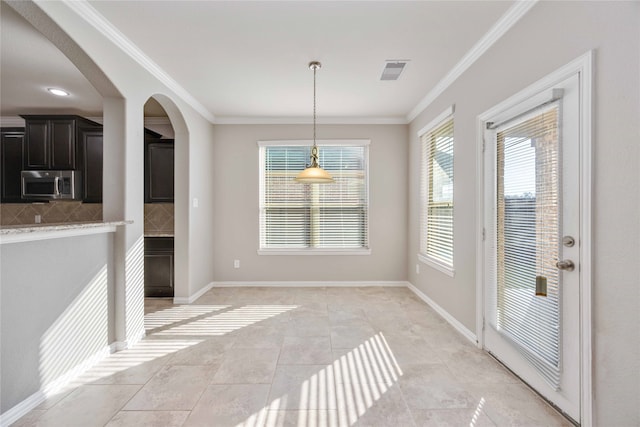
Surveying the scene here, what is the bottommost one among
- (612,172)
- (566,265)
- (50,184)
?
(566,265)

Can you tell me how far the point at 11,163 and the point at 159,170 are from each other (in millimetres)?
2219

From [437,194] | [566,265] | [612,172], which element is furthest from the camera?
[437,194]

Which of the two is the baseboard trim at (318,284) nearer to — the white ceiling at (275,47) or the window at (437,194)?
the window at (437,194)

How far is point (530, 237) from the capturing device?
2148 mm

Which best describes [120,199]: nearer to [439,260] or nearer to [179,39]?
[179,39]

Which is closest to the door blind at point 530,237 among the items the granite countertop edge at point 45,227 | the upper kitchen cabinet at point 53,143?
the granite countertop edge at point 45,227

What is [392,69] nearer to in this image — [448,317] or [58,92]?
[448,317]

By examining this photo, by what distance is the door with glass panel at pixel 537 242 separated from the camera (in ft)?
5.85

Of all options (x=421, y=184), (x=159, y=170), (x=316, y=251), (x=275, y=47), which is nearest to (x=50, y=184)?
(x=159, y=170)

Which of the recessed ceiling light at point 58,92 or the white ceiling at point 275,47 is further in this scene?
the recessed ceiling light at point 58,92

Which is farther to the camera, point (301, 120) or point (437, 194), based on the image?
point (301, 120)

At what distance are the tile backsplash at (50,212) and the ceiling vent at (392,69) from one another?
15.1 feet

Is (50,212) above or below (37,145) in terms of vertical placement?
below

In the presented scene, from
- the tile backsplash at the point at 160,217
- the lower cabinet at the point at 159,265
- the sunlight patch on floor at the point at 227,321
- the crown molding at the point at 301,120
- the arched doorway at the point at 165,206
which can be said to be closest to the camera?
the sunlight patch on floor at the point at 227,321
